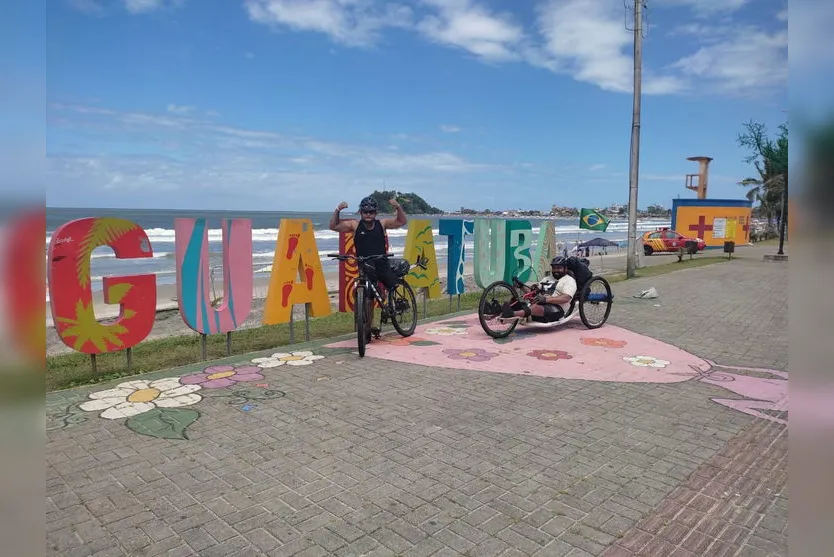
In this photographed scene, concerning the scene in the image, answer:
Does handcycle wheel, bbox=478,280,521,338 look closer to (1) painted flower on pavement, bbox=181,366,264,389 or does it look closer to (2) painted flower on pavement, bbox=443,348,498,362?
(2) painted flower on pavement, bbox=443,348,498,362

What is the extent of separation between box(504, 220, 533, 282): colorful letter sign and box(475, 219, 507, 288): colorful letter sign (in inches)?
4.2

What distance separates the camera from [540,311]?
8445 millimetres

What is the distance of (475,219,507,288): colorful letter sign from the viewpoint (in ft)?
35.1

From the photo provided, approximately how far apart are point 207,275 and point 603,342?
214 inches

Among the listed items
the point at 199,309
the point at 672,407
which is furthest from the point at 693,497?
the point at 199,309

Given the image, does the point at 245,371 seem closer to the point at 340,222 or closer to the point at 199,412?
the point at 199,412

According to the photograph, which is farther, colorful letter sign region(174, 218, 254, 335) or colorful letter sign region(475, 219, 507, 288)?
colorful letter sign region(475, 219, 507, 288)

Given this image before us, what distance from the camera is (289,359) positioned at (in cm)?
688

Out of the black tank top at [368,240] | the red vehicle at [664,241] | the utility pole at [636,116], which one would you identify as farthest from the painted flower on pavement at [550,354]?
the red vehicle at [664,241]

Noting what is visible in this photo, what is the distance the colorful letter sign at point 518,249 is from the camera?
11102 millimetres

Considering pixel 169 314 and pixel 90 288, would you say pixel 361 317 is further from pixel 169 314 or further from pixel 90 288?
pixel 169 314

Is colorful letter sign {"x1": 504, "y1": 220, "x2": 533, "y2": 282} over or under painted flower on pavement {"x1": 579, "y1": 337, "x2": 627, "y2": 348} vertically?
over
